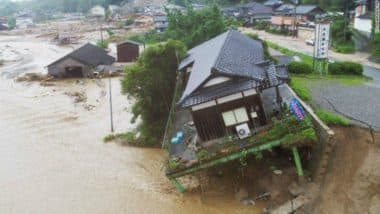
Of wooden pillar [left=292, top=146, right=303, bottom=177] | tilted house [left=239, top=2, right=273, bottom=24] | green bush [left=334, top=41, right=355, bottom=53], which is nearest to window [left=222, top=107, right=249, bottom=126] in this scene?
wooden pillar [left=292, top=146, right=303, bottom=177]

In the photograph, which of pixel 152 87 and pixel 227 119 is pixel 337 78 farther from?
pixel 227 119

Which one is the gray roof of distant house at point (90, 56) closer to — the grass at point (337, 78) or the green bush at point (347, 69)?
the grass at point (337, 78)

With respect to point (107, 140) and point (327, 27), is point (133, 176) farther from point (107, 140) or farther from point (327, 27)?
point (327, 27)

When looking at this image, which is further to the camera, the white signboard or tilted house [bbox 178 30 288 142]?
the white signboard

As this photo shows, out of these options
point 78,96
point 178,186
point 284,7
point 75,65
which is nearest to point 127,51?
point 75,65

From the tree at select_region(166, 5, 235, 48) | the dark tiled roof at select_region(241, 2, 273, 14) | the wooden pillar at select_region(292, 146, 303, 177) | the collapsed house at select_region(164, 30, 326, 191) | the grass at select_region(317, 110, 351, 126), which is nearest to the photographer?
the wooden pillar at select_region(292, 146, 303, 177)

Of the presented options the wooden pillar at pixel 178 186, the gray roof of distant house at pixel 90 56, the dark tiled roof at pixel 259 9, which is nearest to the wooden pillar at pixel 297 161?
the wooden pillar at pixel 178 186

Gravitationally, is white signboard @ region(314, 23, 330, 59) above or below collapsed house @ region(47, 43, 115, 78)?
above

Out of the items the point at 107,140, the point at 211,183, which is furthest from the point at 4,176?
the point at 211,183

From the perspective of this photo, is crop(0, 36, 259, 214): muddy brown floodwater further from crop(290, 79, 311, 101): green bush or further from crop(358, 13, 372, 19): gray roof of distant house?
crop(358, 13, 372, 19): gray roof of distant house
